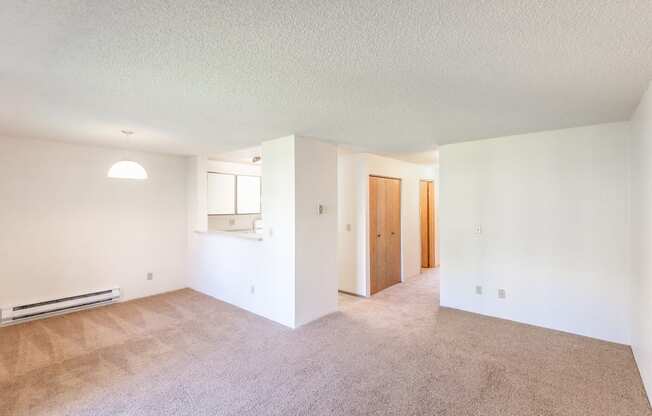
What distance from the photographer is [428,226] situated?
7195 millimetres

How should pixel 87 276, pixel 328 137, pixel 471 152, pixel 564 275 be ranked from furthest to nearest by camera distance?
1. pixel 87 276
2. pixel 471 152
3. pixel 328 137
4. pixel 564 275

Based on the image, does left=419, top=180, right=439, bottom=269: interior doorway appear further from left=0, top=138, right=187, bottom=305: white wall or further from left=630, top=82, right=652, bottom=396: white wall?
left=0, top=138, right=187, bottom=305: white wall

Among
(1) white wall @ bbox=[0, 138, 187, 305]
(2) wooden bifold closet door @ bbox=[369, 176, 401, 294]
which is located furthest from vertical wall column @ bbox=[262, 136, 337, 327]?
(1) white wall @ bbox=[0, 138, 187, 305]

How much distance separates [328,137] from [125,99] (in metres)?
2.14

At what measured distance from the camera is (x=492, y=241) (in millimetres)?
3996

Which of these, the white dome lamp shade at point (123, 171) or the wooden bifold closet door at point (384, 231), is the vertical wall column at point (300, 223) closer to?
the wooden bifold closet door at point (384, 231)

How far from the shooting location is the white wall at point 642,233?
230 centimetres

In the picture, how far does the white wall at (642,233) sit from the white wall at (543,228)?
0.25 metres

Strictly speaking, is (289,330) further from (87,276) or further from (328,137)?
(87,276)

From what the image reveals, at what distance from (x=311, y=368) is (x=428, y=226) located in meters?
5.15

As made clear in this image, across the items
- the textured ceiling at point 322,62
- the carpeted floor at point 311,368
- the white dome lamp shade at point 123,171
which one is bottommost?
the carpeted floor at point 311,368

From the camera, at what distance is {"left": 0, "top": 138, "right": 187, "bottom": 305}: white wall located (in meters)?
3.90

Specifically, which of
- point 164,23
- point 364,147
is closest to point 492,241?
point 364,147

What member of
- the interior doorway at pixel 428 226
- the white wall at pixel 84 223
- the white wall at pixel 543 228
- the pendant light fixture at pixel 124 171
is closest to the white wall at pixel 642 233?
the white wall at pixel 543 228
